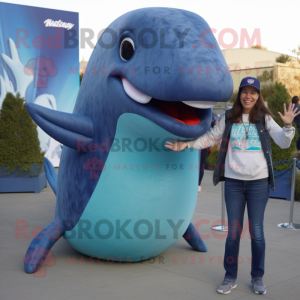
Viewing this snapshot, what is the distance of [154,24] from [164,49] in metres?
0.28

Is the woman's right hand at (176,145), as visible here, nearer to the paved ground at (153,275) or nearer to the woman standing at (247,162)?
the woman standing at (247,162)

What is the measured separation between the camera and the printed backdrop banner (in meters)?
12.0

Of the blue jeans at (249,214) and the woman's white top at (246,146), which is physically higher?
the woman's white top at (246,146)

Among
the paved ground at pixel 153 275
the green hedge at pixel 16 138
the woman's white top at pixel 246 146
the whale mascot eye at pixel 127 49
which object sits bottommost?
the paved ground at pixel 153 275

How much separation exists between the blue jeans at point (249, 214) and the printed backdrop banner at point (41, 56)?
32.6 feet

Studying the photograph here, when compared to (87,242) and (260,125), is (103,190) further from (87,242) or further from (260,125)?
(260,125)

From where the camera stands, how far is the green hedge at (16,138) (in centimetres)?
888

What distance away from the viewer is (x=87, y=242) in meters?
3.91

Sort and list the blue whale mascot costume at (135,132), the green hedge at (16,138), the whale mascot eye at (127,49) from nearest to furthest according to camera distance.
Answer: the blue whale mascot costume at (135,132) → the whale mascot eye at (127,49) → the green hedge at (16,138)

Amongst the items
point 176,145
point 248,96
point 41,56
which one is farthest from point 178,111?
point 41,56

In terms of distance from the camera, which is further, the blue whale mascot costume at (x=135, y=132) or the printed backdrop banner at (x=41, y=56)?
the printed backdrop banner at (x=41, y=56)

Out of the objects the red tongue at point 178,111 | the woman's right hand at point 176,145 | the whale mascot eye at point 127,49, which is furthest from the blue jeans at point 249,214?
the whale mascot eye at point 127,49

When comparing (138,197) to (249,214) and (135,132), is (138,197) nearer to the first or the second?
(135,132)

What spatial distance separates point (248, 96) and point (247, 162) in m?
0.55
